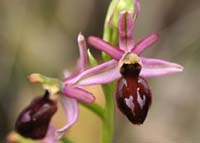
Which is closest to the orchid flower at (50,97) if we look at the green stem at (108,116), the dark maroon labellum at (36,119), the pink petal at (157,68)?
the dark maroon labellum at (36,119)

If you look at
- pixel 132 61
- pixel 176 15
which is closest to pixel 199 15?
pixel 176 15

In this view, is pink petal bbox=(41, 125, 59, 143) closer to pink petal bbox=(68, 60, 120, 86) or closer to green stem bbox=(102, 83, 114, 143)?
green stem bbox=(102, 83, 114, 143)

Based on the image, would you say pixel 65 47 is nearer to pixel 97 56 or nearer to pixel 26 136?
pixel 97 56

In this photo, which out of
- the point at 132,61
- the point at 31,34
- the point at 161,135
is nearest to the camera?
the point at 132,61

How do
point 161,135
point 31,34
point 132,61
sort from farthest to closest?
point 31,34, point 161,135, point 132,61

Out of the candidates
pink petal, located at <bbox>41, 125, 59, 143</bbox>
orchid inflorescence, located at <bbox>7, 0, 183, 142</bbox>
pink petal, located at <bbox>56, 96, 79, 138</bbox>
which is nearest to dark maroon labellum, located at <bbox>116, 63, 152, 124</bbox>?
orchid inflorescence, located at <bbox>7, 0, 183, 142</bbox>

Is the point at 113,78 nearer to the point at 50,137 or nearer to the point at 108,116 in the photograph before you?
the point at 108,116

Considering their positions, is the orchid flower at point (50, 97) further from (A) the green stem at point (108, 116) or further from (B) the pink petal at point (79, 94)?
(A) the green stem at point (108, 116)

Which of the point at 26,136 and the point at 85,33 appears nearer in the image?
the point at 26,136

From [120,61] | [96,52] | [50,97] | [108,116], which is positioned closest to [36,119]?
A: [50,97]
